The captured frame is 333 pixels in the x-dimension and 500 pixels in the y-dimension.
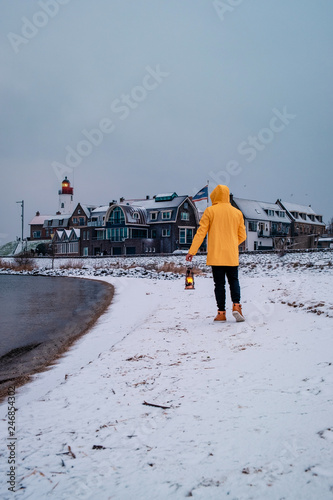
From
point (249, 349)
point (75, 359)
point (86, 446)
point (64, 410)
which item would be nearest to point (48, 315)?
point (75, 359)

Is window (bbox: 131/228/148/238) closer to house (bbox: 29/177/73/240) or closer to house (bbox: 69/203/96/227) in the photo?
house (bbox: 69/203/96/227)

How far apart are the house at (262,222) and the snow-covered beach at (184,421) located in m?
52.2

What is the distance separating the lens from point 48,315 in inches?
337

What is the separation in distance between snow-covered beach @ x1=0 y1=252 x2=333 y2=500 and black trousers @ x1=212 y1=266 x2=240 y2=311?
1299 mm

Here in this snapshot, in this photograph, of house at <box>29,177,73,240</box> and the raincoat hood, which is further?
house at <box>29,177,73,240</box>

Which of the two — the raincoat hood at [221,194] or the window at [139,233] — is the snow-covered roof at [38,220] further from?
the raincoat hood at [221,194]

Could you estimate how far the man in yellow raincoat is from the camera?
6.06 metres

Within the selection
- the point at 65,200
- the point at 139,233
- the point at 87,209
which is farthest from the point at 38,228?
the point at 139,233

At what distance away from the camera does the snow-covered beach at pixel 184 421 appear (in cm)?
162

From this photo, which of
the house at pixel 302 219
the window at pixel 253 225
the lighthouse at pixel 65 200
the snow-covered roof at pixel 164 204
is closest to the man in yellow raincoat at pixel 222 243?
the snow-covered roof at pixel 164 204

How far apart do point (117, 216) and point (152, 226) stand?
5375mm

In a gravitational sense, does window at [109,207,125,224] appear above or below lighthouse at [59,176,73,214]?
below

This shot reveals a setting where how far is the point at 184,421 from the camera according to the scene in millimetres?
2246

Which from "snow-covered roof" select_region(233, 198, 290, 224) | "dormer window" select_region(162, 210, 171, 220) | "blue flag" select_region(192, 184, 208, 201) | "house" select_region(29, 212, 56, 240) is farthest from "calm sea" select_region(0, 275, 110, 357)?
"house" select_region(29, 212, 56, 240)
